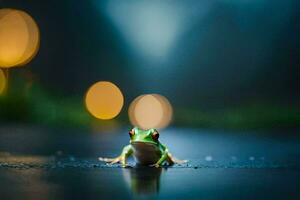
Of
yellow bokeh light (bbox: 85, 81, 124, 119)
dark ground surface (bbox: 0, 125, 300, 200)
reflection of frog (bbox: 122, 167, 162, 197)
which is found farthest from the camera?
yellow bokeh light (bbox: 85, 81, 124, 119)

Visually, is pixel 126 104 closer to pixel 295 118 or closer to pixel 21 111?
pixel 21 111

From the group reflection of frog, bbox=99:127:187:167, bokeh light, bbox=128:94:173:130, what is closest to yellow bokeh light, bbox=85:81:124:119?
bokeh light, bbox=128:94:173:130

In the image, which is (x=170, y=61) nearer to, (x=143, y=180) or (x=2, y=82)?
(x=2, y=82)

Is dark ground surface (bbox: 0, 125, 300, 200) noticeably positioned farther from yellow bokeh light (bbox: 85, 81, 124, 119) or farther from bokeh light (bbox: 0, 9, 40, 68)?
Answer: yellow bokeh light (bbox: 85, 81, 124, 119)

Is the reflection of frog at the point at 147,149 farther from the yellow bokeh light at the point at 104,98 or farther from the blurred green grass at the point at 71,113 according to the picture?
the yellow bokeh light at the point at 104,98

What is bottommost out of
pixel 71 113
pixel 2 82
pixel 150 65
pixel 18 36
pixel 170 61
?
pixel 71 113

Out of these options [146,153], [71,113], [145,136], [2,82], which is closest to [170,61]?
[71,113]
